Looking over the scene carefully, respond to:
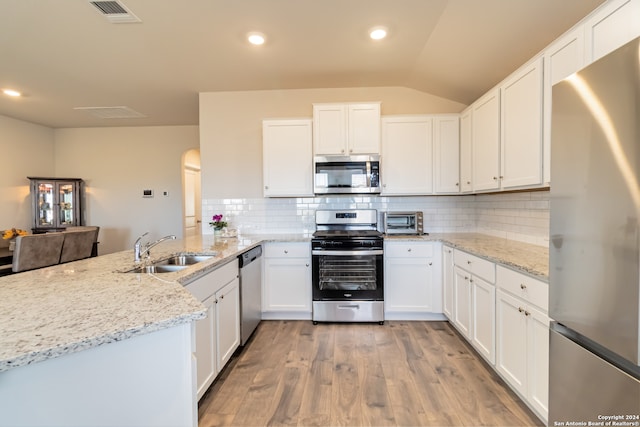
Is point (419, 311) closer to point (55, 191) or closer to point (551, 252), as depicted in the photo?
point (551, 252)

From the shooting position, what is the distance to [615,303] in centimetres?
103

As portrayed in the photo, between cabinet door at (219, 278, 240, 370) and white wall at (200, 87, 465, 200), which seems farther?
white wall at (200, 87, 465, 200)

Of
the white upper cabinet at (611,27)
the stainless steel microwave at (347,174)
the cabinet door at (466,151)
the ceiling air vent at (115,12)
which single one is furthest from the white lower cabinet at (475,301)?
the ceiling air vent at (115,12)

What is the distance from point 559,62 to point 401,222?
1.98 m

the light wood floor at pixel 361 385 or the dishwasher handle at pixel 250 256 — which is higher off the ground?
the dishwasher handle at pixel 250 256

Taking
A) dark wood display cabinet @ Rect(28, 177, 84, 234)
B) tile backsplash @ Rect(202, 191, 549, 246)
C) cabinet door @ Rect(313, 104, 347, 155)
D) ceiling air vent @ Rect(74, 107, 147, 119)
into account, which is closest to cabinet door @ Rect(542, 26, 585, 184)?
tile backsplash @ Rect(202, 191, 549, 246)

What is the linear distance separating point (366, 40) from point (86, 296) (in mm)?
2654

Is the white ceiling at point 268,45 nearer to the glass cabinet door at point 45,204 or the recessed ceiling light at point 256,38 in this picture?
the recessed ceiling light at point 256,38

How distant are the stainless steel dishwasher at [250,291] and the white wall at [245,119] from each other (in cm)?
109

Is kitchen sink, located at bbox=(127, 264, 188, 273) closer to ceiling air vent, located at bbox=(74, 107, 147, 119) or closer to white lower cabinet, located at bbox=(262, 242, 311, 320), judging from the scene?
white lower cabinet, located at bbox=(262, 242, 311, 320)

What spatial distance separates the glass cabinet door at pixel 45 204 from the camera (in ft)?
16.1

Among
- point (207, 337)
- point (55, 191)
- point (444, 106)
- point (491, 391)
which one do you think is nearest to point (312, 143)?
point (444, 106)

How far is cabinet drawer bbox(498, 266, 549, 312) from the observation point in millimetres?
1520

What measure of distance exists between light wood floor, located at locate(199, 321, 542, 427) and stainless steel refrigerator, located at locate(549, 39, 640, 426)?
583 mm
